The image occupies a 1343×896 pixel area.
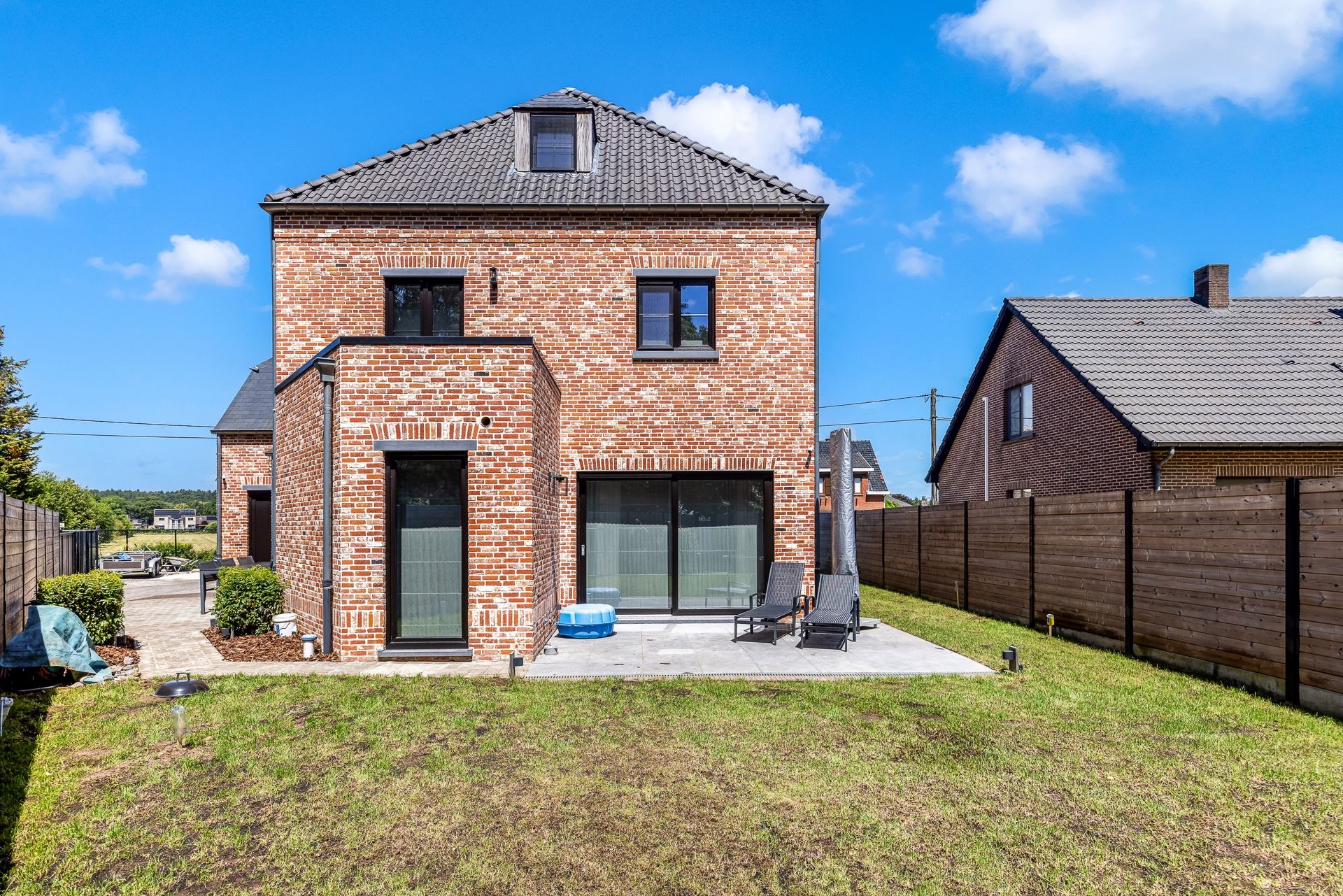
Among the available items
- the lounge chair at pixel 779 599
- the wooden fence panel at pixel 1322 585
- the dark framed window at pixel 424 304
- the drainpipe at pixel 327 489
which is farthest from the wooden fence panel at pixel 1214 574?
the dark framed window at pixel 424 304

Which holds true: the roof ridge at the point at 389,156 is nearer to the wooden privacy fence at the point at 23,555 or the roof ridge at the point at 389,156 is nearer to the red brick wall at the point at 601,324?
the red brick wall at the point at 601,324

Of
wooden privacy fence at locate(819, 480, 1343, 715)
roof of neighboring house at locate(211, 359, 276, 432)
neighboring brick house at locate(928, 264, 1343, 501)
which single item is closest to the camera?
wooden privacy fence at locate(819, 480, 1343, 715)

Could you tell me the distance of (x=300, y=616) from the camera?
1009 cm

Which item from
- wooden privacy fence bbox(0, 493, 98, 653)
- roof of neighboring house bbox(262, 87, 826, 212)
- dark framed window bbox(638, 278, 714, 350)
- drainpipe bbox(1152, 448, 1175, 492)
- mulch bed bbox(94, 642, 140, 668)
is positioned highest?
roof of neighboring house bbox(262, 87, 826, 212)

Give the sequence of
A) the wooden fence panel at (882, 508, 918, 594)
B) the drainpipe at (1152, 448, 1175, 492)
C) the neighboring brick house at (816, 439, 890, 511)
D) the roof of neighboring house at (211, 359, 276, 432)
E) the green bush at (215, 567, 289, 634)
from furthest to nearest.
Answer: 1. the neighboring brick house at (816, 439, 890, 511)
2. the roof of neighboring house at (211, 359, 276, 432)
3. the wooden fence panel at (882, 508, 918, 594)
4. the drainpipe at (1152, 448, 1175, 492)
5. the green bush at (215, 567, 289, 634)

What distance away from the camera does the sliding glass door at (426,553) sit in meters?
8.95

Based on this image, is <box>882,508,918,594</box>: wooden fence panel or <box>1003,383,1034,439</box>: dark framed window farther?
<box>1003,383,1034,439</box>: dark framed window

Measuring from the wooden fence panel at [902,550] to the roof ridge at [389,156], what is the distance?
11.8 metres

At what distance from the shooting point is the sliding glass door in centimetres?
895

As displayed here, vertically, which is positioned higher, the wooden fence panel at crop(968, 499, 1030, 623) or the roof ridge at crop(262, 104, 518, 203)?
the roof ridge at crop(262, 104, 518, 203)

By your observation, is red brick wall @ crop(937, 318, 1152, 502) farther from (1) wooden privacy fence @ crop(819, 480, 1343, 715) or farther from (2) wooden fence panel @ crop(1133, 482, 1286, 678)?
(2) wooden fence panel @ crop(1133, 482, 1286, 678)

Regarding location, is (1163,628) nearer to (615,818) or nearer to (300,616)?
(615,818)

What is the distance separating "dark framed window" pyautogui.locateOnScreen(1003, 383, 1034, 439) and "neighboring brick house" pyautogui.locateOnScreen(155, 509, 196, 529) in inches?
3165

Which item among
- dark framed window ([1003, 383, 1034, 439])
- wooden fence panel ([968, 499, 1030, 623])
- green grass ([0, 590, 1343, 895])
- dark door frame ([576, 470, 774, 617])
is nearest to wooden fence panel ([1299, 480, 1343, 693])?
green grass ([0, 590, 1343, 895])
